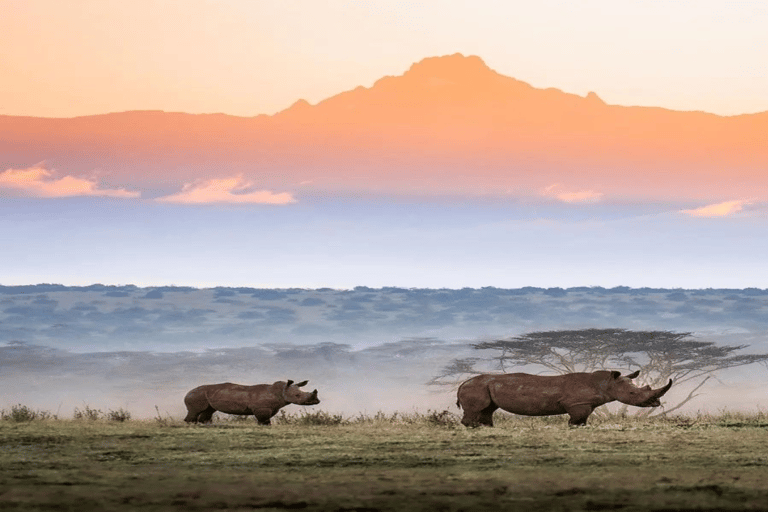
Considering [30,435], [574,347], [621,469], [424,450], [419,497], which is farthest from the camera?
[574,347]

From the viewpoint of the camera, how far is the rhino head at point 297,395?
79.9 feet

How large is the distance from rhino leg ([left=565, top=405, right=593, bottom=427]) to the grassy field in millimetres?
488

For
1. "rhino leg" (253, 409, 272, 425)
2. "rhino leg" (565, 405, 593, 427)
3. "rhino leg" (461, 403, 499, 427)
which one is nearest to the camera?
"rhino leg" (565, 405, 593, 427)

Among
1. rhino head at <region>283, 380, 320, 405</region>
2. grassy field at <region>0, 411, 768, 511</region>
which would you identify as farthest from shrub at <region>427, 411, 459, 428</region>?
rhino head at <region>283, 380, 320, 405</region>

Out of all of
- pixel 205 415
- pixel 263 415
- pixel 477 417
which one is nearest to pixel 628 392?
pixel 477 417

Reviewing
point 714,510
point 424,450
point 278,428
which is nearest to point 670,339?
point 278,428

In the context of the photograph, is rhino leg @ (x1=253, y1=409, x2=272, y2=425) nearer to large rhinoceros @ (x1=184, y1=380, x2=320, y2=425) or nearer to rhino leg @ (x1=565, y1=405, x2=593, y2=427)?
large rhinoceros @ (x1=184, y1=380, x2=320, y2=425)

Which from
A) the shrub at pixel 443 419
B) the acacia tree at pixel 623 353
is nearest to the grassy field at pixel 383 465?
the shrub at pixel 443 419

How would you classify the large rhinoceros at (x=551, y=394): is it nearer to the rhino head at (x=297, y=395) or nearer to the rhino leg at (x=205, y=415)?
the rhino head at (x=297, y=395)

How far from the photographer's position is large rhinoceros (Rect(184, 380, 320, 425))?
24109mm

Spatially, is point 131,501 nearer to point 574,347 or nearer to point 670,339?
point 574,347

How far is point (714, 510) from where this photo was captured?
38.5 ft

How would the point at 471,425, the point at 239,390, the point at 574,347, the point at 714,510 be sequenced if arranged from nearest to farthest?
the point at 714,510 → the point at 471,425 → the point at 239,390 → the point at 574,347

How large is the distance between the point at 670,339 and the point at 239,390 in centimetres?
2104
